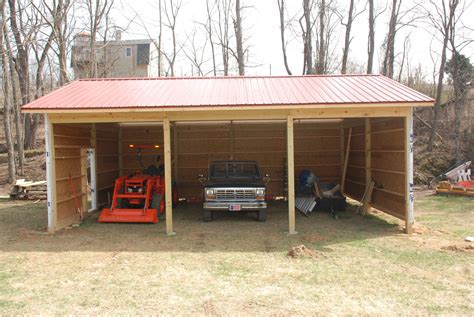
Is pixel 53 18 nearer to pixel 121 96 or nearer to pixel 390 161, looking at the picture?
pixel 121 96

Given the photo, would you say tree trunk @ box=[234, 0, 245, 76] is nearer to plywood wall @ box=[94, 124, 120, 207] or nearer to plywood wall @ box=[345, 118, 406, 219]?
plywood wall @ box=[94, 124, 120, 207]

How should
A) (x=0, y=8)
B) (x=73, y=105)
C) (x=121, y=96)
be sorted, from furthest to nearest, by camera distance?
(x=0, y=8)
(x=121, y=96)
(x=73, y=105)

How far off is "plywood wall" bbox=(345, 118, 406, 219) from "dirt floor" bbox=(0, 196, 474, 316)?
0.66 meters

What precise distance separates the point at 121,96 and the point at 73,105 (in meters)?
1.26

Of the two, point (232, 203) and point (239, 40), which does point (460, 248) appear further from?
point (239, 40)

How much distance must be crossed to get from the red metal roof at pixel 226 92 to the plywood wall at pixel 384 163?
107 cm

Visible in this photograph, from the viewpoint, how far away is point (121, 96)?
9484mm

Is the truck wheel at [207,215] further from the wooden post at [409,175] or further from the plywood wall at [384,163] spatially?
the wooden post at [409,175]

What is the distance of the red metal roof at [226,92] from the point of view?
27.8ft

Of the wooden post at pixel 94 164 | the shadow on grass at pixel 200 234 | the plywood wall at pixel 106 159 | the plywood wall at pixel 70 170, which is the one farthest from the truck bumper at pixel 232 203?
the plywood wall at pixel 106 159

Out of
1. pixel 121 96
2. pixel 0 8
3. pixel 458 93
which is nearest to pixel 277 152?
pixel 121 96

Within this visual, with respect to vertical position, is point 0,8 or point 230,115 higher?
point 0,8

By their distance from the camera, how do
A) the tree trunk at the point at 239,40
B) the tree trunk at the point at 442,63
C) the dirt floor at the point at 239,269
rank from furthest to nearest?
the tree trunk at the point at 239,40, the tree trunk at the point at 442,63, the dirt floor at the point at 239,269

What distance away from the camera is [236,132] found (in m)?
13.9
